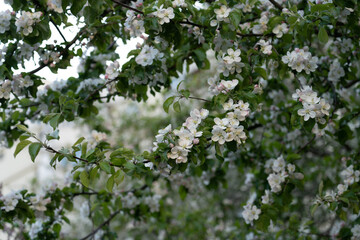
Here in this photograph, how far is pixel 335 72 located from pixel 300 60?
529 mm

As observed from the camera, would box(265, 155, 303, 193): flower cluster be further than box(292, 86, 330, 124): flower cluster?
Yes

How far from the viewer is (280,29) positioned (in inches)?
82.7

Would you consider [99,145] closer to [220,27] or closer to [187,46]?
[187,46]

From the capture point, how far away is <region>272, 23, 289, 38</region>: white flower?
210 centimetres

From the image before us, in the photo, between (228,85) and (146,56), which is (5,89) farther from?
(228,85)

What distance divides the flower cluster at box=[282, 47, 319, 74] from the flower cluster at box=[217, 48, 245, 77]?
245 millimetres

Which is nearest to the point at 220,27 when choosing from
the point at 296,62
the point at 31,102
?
the point at 296,62

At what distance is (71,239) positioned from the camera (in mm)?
5188

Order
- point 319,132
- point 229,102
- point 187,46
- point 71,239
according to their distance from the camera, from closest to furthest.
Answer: point 229,102 → point 319,132 → point 187,46 → point 71,239

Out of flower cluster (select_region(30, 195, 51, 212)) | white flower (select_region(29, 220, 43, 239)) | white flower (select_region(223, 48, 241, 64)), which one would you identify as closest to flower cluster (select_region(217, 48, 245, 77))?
white flower (select_region(223, 48, 241, 64))

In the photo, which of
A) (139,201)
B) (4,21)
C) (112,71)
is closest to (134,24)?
(112,71)

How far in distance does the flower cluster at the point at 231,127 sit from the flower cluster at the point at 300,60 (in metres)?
0.45

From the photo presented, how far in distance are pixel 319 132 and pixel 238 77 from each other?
0.55 metres

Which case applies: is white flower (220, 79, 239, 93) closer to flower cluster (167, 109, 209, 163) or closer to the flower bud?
flower cluster (167, 109, 209, 163)
